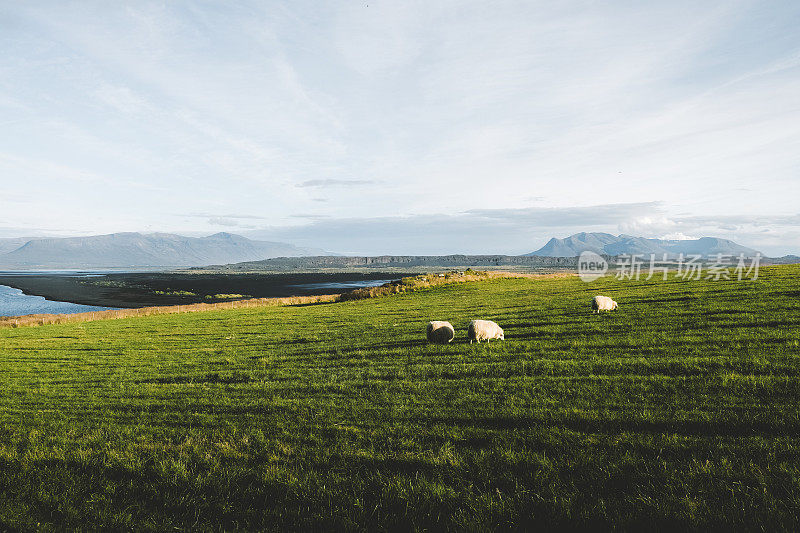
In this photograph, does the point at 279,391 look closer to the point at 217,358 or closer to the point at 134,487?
the point at 134,487

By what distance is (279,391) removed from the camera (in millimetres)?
14219

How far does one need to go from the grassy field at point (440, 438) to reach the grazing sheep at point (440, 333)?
237cm

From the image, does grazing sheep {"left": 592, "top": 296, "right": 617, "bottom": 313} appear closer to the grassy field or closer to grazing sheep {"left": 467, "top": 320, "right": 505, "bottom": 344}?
the grassy field

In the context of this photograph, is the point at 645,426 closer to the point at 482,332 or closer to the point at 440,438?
the point at 440,438

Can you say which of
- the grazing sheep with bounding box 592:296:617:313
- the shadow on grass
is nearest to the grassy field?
the shadow on grass

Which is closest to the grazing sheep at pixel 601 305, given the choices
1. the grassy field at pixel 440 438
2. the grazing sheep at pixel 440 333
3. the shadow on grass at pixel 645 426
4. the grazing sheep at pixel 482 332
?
the grassy field at pixel 440 438

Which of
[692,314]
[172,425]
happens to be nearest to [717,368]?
[692,314]

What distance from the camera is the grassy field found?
6.19 m

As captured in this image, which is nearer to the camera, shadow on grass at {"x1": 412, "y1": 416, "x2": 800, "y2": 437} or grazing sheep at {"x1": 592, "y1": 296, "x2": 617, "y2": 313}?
shadow on grass at {"x1": 412, "y1": 416, "x2": 800, "y2": 437}

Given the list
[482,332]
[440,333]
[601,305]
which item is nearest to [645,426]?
[482,332]

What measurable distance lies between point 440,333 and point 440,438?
12520 millimetres

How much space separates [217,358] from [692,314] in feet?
88.9

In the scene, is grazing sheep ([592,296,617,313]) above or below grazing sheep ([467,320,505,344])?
above

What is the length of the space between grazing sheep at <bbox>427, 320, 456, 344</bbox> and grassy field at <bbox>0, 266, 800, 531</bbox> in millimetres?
2368
